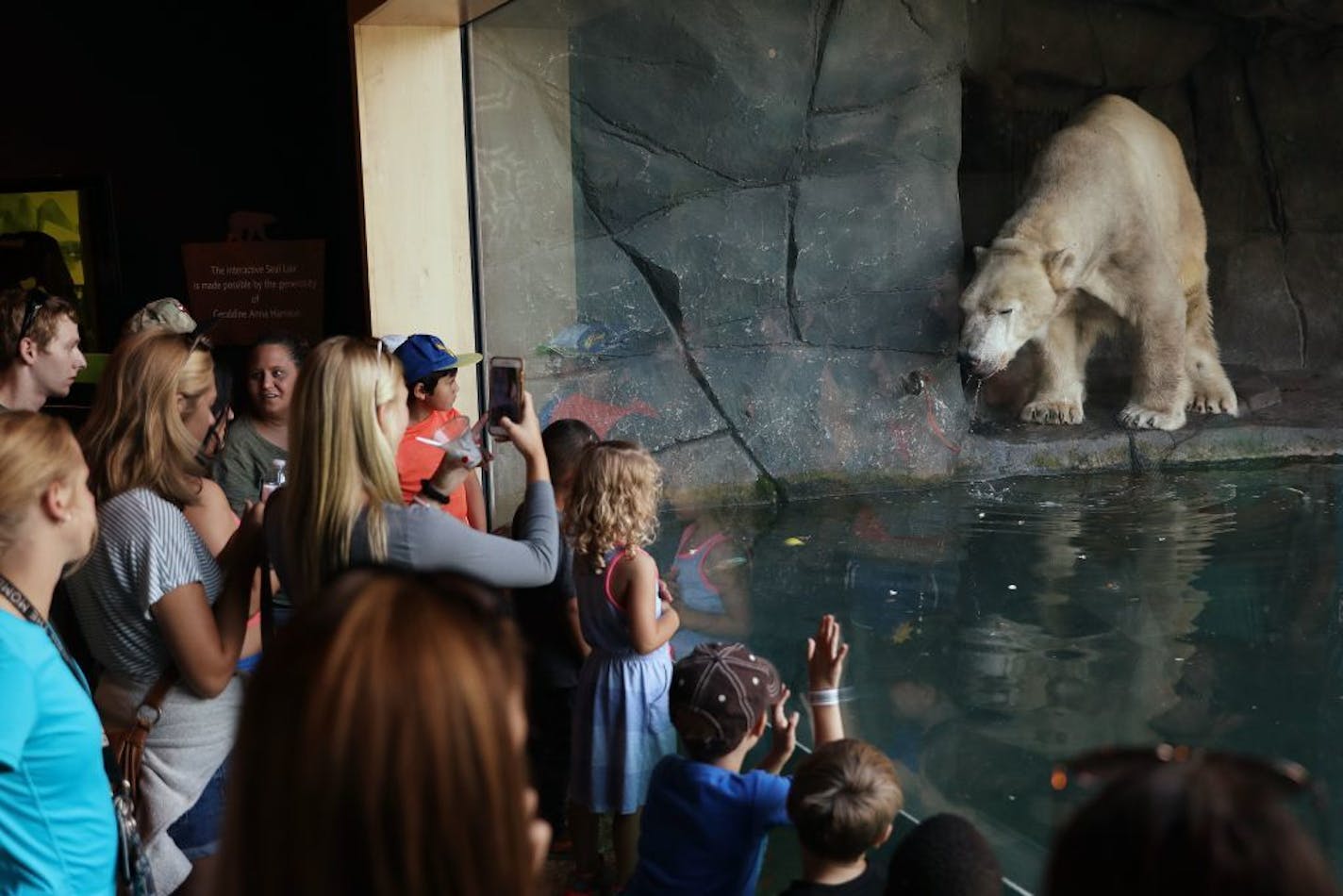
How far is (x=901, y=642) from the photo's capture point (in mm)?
4016

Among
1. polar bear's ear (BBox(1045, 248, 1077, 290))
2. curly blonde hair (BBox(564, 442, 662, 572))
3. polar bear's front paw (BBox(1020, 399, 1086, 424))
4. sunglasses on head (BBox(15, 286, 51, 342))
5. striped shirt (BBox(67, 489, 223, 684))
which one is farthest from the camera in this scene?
polar bear's front paw (BBox(1020, 399, 1086, 424))

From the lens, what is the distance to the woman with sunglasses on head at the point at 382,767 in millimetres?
839

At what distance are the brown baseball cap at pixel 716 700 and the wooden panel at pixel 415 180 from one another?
292 cm

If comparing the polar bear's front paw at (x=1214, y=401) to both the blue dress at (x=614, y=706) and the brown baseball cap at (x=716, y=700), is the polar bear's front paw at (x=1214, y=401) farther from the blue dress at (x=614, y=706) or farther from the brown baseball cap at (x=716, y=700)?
the brown baseball cap at (x=716, y=700)

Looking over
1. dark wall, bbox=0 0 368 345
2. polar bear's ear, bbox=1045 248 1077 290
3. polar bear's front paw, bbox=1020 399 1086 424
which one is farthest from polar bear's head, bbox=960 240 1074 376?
dark wall, bbox=0 0 368 345

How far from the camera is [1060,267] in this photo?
7133 millimetres

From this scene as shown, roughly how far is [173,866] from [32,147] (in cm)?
465

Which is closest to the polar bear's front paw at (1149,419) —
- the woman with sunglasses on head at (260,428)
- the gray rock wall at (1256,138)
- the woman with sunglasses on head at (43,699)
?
the gray rock wall at (1256,138)

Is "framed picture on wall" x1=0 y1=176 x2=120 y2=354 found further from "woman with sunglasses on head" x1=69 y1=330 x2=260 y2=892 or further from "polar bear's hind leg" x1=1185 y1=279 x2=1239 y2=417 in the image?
"polar bear's hind leg" x1=1185 y1=279 x2=1239 y2=417

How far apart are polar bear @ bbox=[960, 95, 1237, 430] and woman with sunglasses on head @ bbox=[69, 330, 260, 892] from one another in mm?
5520

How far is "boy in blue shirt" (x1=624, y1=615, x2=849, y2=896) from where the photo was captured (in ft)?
6.27

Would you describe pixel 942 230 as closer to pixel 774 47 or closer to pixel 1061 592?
pixel 774 47

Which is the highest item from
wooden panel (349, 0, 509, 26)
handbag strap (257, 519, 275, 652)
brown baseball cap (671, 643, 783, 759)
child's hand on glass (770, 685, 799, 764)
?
wooden panel (349, 0, 509, 26)

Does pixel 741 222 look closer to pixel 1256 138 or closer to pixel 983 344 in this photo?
pixel 983 344
